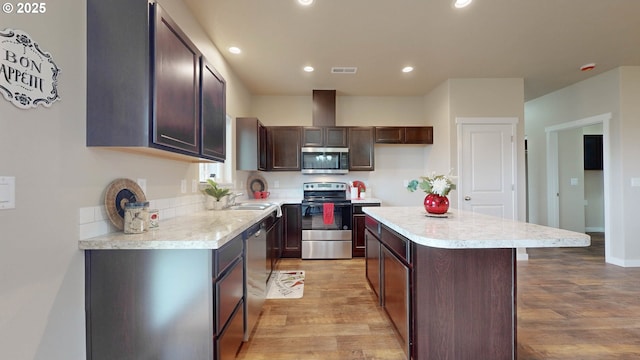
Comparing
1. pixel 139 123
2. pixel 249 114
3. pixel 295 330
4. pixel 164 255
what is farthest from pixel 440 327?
pixel 249 114

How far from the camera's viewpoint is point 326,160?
4242 millimetres

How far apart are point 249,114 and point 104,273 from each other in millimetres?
3535

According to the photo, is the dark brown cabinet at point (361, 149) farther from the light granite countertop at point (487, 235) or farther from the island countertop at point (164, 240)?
the island countertop at point (164, 240)

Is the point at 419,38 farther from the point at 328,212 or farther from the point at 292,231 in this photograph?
the point at 292,231

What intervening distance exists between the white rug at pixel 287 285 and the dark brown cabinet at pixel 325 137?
2.04m

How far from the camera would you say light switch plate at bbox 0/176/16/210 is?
0.93 meters

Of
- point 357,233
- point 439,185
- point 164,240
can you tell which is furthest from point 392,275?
point 357,233

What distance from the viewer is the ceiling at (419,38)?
7.52 ft

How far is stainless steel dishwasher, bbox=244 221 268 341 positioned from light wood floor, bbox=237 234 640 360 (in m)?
0.15

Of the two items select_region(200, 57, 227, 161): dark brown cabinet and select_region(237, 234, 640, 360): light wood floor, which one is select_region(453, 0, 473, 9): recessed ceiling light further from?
select_region(237, 234, 640, 360): light wood floor

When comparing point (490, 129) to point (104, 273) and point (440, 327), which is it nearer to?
point (440, 327)

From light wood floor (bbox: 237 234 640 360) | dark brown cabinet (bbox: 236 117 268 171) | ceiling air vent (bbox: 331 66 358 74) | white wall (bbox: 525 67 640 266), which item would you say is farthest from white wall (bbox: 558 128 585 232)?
dark brown cabinet (bbox: 236 117 268 171)

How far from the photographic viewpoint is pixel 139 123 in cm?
128

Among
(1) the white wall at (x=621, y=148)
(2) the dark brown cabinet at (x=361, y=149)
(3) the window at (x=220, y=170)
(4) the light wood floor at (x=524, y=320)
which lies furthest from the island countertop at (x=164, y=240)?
(1) the white wall at (x=621, y=148)
